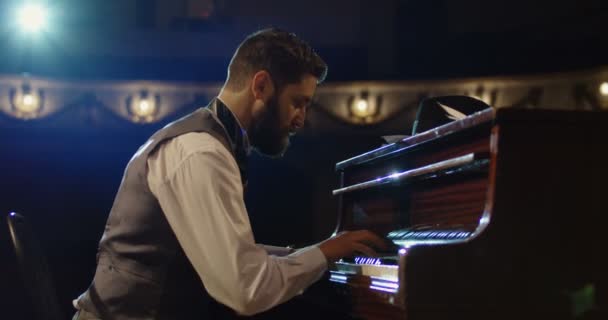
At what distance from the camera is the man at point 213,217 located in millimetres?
1688

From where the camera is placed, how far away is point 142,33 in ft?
33.3

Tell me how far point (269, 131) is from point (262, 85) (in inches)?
5.3

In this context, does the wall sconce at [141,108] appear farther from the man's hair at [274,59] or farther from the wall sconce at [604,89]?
the man's hair at [274,59]

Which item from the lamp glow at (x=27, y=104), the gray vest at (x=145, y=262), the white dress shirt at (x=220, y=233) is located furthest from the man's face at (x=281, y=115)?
the lamp glow at (x=27, y=104)

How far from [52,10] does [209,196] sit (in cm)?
922

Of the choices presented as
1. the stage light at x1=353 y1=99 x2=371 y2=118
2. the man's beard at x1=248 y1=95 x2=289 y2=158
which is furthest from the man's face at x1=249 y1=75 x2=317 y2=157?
the stage light at x1=353 y1=99 x2=371 y2=118

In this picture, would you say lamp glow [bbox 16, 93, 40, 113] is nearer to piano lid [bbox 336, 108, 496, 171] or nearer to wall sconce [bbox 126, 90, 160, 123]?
wall sconce [bbox 126, 90, 160, 123]

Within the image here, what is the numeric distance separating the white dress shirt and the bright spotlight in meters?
8.46

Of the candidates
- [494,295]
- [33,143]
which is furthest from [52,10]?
[494,295]

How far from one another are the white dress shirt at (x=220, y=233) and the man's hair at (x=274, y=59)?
10.5 inches

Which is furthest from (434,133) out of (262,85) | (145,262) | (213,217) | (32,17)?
(32,17)

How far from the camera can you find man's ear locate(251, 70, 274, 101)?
77.0 inches

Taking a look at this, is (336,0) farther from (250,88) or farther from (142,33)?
(250,88)

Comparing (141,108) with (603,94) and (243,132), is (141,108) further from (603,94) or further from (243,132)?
(243,132)
